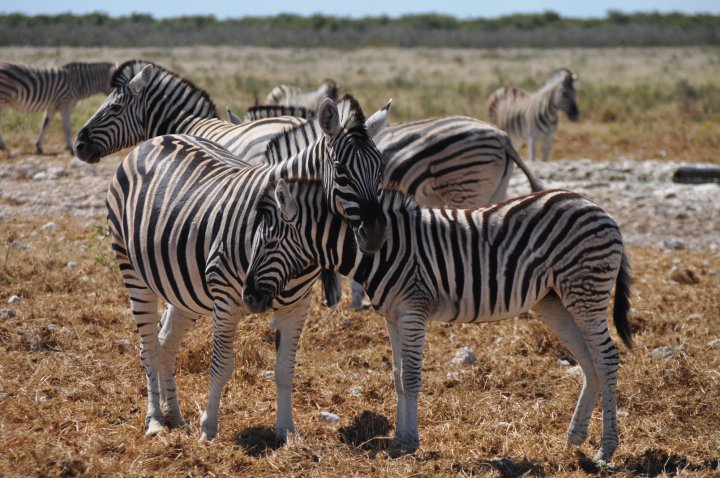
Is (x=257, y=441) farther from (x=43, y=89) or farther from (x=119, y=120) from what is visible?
(x=43, y=89)

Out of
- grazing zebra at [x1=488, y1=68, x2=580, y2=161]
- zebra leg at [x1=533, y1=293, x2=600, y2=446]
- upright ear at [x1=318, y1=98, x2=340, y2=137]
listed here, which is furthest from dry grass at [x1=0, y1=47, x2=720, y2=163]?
zebra leg at [x1=533, y1=293, x2=600, y2=446]

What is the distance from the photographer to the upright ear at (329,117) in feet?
16.6

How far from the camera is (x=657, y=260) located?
32.5 ft

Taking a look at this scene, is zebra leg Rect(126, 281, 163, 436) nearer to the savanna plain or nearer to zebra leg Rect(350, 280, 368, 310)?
the savanna plain

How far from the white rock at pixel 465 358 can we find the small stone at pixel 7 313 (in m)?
3.70

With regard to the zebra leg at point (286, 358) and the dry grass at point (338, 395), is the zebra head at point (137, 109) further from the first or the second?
the zebra leg at point (286, 358)

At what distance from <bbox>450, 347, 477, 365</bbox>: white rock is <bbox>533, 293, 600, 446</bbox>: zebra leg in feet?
4.65

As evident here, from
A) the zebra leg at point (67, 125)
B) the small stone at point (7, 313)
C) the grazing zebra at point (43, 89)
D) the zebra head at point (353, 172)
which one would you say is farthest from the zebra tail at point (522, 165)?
the grazing zebra at point (43, 89)

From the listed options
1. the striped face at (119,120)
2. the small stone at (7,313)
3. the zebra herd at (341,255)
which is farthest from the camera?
the striped face at (119,120)

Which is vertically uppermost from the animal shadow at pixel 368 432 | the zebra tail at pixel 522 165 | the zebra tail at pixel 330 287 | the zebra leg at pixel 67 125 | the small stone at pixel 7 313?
the zebra tail at pixel 522 165

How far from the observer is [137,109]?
25.4ft

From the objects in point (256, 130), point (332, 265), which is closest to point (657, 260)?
point (256, 130)

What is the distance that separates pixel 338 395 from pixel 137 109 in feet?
10.8

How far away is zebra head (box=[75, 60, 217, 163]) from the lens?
24.5 ft
